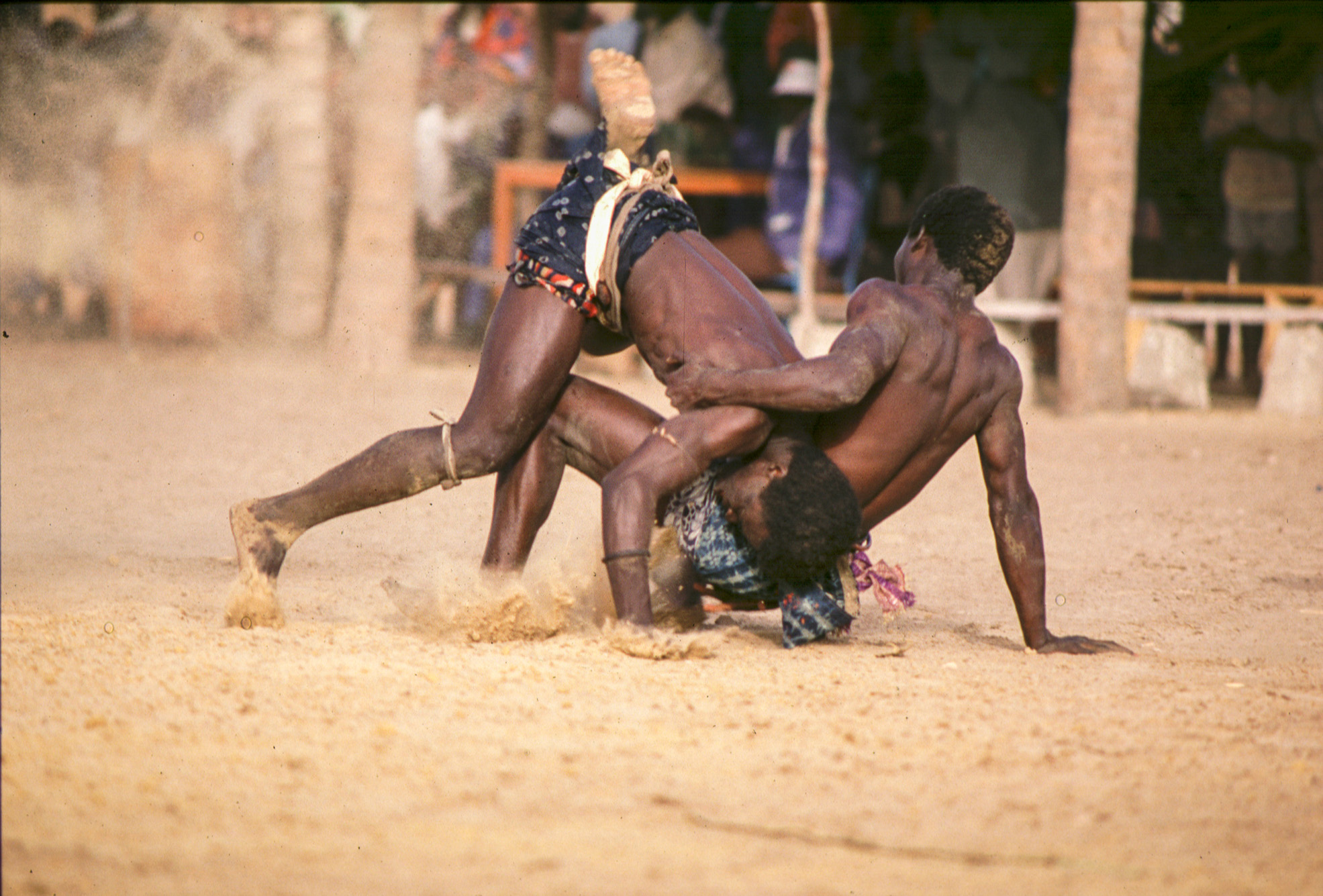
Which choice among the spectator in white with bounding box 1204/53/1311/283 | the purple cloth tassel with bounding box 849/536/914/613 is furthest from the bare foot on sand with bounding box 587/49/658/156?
the spectator in white with bounding box 1204/53/1311/283

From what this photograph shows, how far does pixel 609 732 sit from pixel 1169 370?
7658 mm

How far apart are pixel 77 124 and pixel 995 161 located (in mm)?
8840

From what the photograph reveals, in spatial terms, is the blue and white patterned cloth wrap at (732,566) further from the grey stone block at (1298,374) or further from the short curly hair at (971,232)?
the grey stone block at (1298,374)

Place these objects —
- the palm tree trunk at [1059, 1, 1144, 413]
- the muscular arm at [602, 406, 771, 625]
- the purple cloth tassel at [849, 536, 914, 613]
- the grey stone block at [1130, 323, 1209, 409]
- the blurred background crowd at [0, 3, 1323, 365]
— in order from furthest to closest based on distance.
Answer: the blurred background crowd at [0, 3, 1323, 365]
the grey stone block at [1130, 323, 1209, 409]
the palm tree trunk at [1059, 1, 1144, 413]
the purple cloth tassel at [849, 536, 914, 613]
the muscular arm at [602, 406, 771, 625]

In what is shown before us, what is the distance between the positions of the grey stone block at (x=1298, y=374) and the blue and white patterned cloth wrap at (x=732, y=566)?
264 inches

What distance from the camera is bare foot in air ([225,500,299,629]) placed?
3318 millimetres

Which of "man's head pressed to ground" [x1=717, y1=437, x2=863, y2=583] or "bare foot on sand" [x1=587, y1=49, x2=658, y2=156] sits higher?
"bare foot on sand" [x1=587, y1=49, x2=658, y2=156]

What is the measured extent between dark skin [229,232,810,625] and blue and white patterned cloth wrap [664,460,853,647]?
0.41ft

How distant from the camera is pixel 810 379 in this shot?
311cm

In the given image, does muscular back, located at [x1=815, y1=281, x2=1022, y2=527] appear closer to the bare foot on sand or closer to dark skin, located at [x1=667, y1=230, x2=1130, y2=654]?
dark skin, located at [x1=667, y1=230, x2=1130, y2=654]

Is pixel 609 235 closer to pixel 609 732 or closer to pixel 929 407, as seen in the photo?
pixel 929 407

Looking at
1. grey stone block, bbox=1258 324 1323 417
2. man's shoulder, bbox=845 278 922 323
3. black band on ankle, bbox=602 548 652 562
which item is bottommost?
black band on ankle, bbox=602 548 652 562

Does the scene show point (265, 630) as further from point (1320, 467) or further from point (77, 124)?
point (77, 124)

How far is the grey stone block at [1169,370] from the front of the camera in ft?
30.1
